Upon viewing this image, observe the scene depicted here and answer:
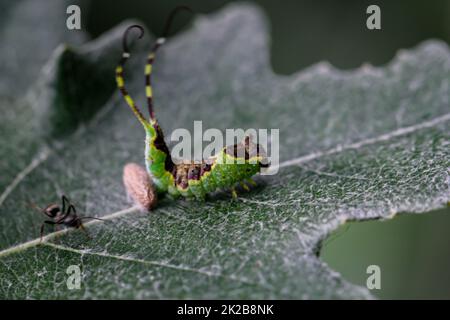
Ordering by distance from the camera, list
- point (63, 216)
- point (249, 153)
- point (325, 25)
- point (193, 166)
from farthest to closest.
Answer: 1. point (325, 25)
2. point (193, 166)
3. point (249, 153)
4. point (63, 216)

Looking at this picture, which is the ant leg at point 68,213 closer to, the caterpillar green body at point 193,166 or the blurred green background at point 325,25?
the caterpillar green body at point 193,166

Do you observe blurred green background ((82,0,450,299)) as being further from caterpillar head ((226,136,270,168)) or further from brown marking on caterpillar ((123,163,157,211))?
caterpillar head ((226,136,270,168))

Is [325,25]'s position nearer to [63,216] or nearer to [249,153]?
[249,153]

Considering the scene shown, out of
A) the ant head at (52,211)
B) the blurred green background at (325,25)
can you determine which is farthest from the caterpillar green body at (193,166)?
the blurred green background at (325,25)

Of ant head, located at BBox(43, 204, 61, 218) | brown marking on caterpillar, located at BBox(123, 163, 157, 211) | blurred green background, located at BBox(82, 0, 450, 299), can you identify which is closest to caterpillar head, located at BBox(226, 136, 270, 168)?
brown marking on caterpillar, located at BBox(123, 163, 157, 211)

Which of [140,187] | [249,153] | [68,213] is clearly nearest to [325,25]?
[249,153]
